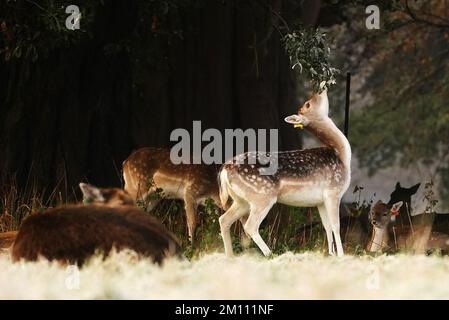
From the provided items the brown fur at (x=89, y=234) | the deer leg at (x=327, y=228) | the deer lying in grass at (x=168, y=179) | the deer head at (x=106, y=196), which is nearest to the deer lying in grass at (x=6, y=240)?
the deer head at (x=106, y=196)

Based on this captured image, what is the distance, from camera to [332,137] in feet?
31.6

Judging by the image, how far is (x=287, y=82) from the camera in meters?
14.5

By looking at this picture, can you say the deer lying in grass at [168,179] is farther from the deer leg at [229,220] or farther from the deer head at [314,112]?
the deer head at [314,112]

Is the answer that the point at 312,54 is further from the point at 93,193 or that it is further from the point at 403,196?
the point at 93,193

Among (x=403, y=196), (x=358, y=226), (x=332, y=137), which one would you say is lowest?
(x=358, y=226)

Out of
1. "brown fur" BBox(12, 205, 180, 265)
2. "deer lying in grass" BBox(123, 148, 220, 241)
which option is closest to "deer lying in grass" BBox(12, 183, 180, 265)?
"brown fur" BBox(12, 205, 180, 265)

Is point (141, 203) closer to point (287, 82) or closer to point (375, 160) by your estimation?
point (287, 82)

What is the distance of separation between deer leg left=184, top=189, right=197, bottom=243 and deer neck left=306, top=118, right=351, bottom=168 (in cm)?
168

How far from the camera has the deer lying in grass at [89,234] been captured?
23.2 ft

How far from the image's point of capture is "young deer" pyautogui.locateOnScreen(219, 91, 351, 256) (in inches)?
362

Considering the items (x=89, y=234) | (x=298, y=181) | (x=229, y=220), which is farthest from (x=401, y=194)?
(x=89, y=234)

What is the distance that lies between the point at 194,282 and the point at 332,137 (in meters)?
2.96

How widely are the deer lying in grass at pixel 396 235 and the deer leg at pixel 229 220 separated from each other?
67.4 inches

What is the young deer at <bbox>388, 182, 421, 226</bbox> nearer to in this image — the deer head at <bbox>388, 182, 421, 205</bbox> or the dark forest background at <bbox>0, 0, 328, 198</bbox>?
the deer head at <bbox>388, 182, 421, 205</bbox>
